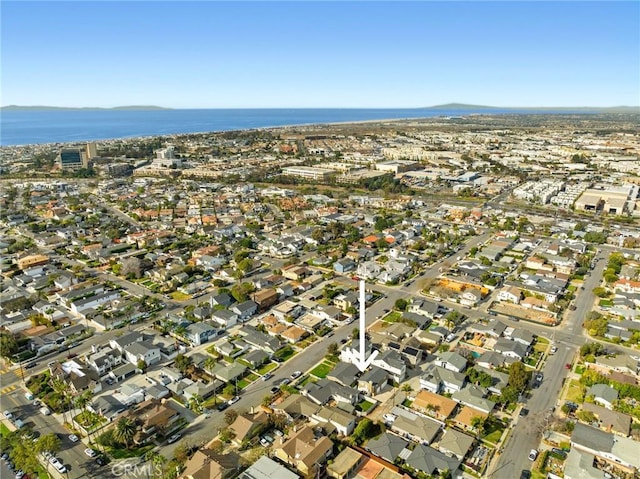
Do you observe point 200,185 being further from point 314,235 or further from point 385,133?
point 385,133

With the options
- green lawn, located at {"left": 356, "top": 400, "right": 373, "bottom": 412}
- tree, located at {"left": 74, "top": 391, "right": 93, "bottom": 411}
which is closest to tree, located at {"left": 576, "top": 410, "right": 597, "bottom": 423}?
green lawn, located at {"left": 356, "top": 400, "right": 373, "bottom": 412}

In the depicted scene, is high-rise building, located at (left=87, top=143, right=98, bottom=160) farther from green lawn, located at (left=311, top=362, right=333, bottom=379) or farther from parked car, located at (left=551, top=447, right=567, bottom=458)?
parked car, located at (left=551, top=447, right=567, bottom=458)

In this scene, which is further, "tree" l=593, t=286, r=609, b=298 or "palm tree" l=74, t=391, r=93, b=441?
"tree" l=593, t=286, r=609, b=298

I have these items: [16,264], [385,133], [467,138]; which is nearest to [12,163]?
→ [16,264]

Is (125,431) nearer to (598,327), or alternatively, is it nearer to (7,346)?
Result: (7,346)

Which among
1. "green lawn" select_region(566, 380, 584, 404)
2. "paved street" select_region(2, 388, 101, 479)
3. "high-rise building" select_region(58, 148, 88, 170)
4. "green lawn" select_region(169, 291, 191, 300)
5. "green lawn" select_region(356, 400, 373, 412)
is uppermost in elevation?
"high-rise building" select_region(58, 148, 88, 170)

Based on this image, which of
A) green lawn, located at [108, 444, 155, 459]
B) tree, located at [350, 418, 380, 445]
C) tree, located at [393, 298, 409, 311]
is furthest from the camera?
tree, located at [393, 298, 409, 311]

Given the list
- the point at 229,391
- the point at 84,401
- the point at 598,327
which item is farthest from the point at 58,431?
the point at 598,327
